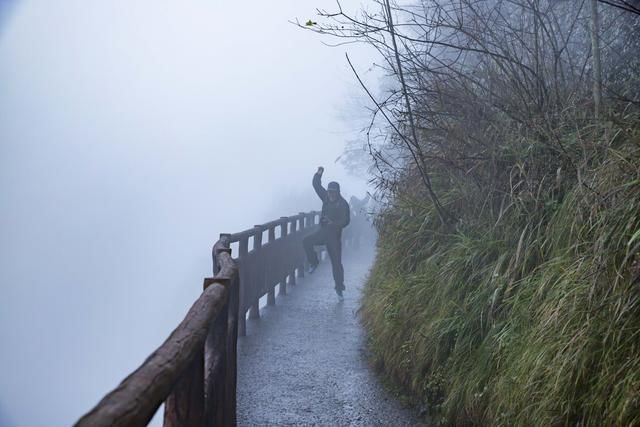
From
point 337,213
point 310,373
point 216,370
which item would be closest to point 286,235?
point 337,213

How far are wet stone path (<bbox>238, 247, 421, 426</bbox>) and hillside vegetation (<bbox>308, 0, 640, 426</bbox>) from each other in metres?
0.36

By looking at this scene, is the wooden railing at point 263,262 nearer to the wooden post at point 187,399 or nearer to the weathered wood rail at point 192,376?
the weathered wood rail at point 192,376

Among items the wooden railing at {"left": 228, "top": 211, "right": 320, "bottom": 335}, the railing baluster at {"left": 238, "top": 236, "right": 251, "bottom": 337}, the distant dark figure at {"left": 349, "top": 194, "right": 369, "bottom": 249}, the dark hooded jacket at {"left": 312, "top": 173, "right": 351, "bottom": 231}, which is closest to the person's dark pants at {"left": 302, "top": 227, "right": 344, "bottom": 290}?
the dark hooded jacket at {"left": 312, "top": 173, "right": 351, "bottom": 231}

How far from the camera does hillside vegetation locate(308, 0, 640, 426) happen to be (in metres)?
3.33

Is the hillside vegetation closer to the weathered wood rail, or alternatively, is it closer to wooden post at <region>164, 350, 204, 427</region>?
the weathered wood rail

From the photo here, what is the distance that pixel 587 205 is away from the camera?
4125mm

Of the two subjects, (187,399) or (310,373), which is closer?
(187,399)

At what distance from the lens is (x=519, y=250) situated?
15.3 ft

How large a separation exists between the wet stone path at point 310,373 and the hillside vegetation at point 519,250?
363 millimetres

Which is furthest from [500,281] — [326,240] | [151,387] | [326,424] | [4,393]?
[4,393]

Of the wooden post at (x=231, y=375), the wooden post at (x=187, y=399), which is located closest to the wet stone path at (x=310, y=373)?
the wooden post at (x=231, y=375)

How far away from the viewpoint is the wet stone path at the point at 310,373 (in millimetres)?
5352

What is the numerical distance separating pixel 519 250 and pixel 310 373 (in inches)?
112

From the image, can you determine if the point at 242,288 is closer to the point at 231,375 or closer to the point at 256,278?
the point at 256,278
